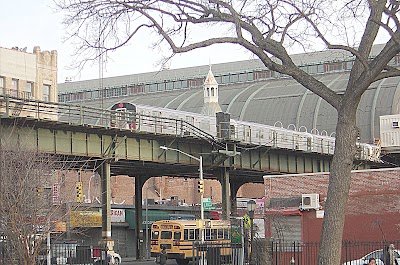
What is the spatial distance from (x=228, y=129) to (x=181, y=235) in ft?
33.5

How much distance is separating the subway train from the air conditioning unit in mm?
12510

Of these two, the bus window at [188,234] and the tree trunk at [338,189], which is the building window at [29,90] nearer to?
the bus window at [188,234]

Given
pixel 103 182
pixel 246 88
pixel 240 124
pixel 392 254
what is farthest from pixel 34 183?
pixel 246 88

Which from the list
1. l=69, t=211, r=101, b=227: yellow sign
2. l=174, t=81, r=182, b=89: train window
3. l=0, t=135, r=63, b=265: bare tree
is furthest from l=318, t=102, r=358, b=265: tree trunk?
l=174, t=81, r=182, b=89: train window

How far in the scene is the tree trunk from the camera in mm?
20406

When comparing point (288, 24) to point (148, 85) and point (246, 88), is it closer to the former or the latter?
point (246, 88)

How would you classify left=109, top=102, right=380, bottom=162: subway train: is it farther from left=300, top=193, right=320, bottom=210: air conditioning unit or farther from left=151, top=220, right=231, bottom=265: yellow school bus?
left=300, top=193, right=320, bottom=210: air conditioning unit

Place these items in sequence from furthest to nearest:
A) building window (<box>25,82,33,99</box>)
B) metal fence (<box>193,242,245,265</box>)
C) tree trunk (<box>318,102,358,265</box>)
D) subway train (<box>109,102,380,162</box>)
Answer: building window (<box>25,82,33,99</box>) → subway train (<box>109,102,380,162</box>) → metal fence (<box>193,242,245,265</box>) → tree trunk (<box>318,102,358,265</box>)

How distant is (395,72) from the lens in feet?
69.1

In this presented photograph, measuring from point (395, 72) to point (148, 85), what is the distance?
11648 centimetres

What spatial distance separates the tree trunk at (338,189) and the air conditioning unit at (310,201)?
25.2m

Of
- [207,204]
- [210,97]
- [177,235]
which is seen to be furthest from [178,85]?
[177,235]

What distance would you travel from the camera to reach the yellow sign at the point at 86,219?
71.9 meters

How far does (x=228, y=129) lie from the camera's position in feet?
191
